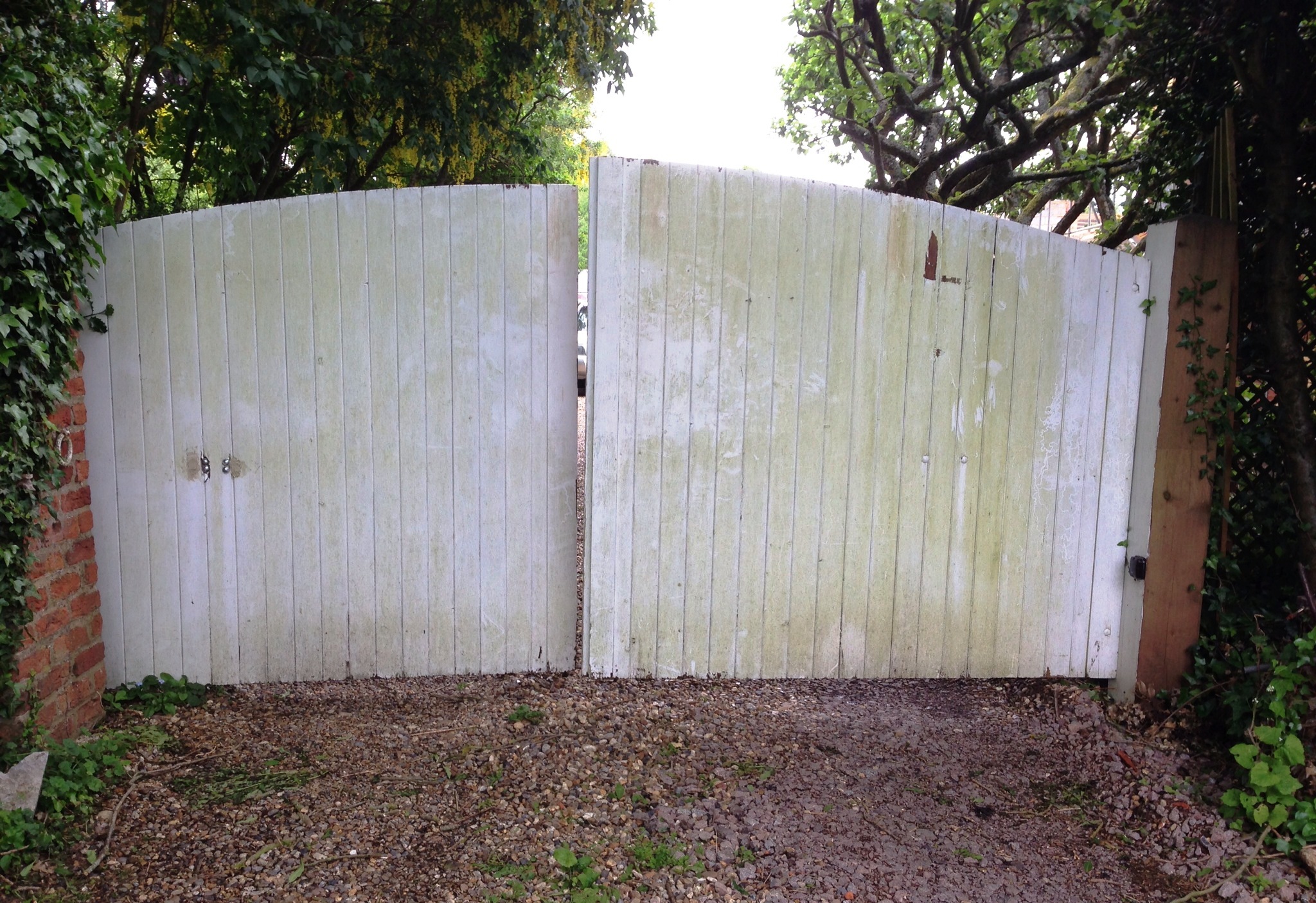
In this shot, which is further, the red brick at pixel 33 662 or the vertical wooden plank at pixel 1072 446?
the vertical wooden plank at pixel 1072 446

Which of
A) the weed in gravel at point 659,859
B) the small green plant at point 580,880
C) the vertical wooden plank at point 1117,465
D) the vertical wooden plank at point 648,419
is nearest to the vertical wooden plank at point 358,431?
the vertical wooden plank at point 648,419

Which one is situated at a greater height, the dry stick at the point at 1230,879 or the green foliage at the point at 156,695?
the green foliage at the point at 156,695

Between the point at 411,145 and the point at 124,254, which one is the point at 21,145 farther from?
the point at 411,145

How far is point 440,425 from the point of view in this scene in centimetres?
304

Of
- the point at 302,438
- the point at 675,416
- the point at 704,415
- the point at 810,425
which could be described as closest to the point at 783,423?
the point at 810,425

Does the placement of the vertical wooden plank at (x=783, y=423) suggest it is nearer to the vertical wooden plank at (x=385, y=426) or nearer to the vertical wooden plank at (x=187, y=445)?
the vertical wooden plank at (x=385, y=426)

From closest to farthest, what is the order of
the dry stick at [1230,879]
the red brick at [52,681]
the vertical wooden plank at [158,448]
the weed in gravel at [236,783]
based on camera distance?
the dry stick at [1230,879] < the weed in gravel at [236,783] < the red brick at [52,681] < the vertical wooden plank at [158,448]

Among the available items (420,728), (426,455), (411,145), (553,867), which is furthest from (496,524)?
(411,145)

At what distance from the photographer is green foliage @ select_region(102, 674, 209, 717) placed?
2902 millimetres

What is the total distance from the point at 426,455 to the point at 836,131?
203 inches

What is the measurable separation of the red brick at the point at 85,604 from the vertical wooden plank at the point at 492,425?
135cm

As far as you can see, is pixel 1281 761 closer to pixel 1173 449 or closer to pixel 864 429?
pixel 1173 449

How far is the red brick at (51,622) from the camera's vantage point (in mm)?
2529

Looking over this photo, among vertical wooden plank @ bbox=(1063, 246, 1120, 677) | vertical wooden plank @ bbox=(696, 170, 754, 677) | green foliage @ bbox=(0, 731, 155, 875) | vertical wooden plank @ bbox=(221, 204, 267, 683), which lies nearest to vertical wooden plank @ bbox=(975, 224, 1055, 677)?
vertical wooden plank @ bbox=(1063, 246, 1120, 677)
